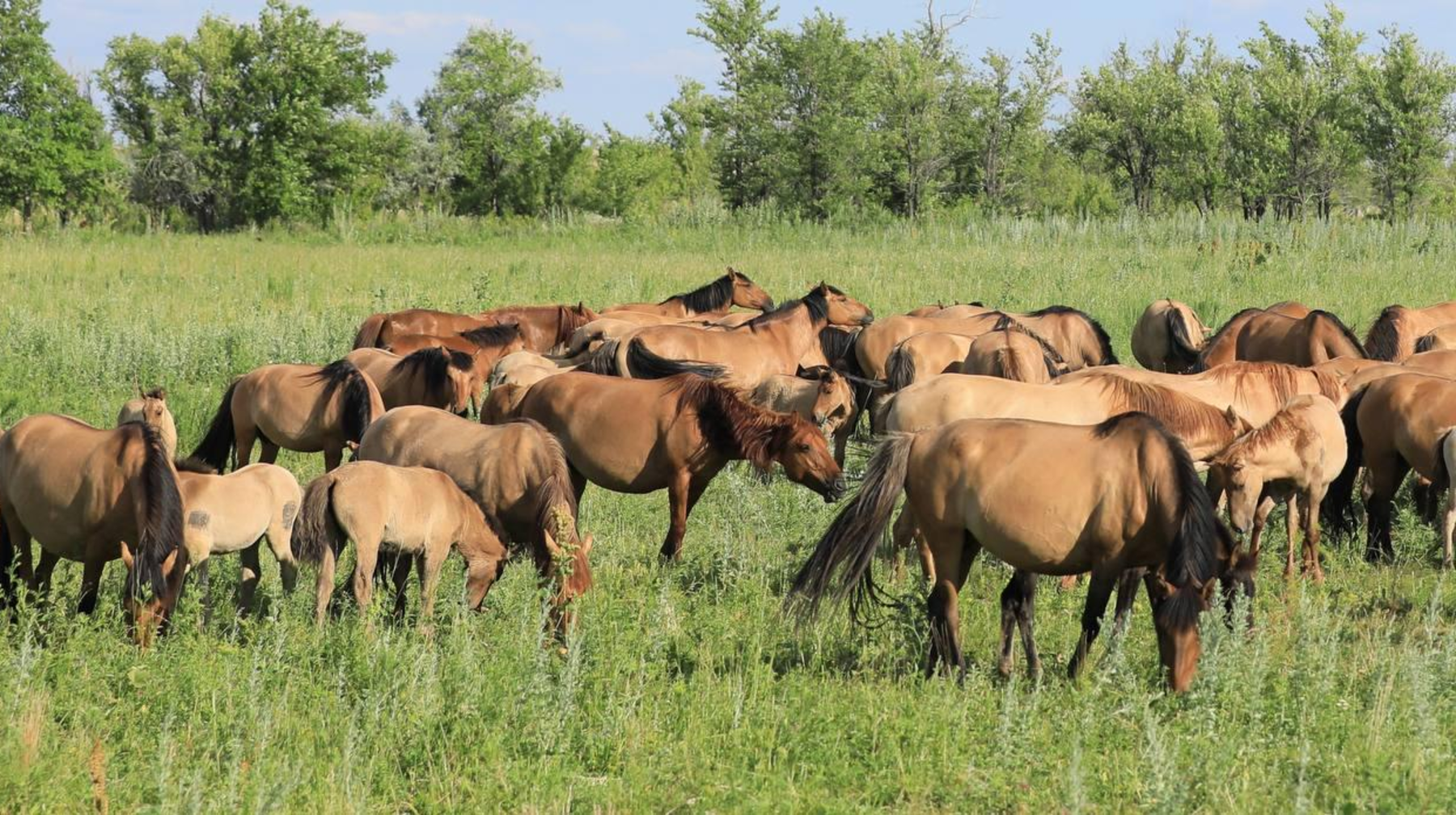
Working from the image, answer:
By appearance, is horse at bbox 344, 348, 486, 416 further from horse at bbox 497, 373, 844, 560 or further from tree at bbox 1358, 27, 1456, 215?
tree at bbox 1358, 27, 1456, 215

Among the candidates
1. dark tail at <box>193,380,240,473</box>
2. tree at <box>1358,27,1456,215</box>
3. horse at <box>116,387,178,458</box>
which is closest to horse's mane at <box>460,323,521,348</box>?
dark tail at <box>193,380,240,473</box>

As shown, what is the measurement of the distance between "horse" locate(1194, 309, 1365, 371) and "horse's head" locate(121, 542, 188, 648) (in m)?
10.8

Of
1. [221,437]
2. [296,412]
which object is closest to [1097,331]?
[296,412]

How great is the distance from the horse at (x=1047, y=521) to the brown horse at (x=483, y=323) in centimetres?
999

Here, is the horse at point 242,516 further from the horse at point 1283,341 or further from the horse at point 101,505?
the horse at point 1283,341

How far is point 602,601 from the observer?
8.24 m

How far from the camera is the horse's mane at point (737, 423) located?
32.1ft

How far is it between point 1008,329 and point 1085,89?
1855 inches

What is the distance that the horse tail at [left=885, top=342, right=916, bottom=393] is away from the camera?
12867 millimetres

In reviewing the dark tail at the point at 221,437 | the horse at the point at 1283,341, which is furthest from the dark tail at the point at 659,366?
the horse at the point at 1283,341

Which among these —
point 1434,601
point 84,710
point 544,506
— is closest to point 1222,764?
point 1434,601

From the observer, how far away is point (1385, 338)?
15.1 meters

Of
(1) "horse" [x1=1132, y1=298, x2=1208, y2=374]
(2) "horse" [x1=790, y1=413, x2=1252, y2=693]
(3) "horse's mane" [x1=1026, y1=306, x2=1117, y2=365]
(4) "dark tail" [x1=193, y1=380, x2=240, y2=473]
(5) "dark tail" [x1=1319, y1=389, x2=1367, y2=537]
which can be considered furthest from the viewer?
(1) "horse" [x1=1132, y1=298, x2=1208, y2=374]

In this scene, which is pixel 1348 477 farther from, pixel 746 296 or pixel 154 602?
pixel 746 296
